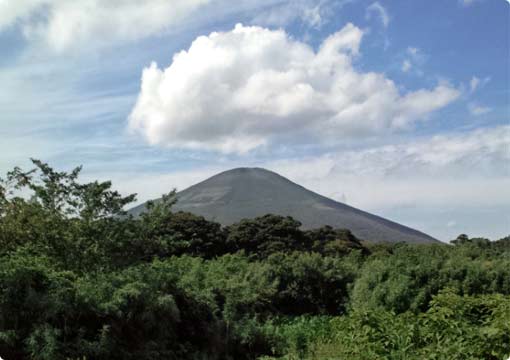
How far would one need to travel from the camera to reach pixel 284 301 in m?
15.8

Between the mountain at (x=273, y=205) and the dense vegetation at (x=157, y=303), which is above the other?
the mountain at (x=273, y=205)

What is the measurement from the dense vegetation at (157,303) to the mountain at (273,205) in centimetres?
3300

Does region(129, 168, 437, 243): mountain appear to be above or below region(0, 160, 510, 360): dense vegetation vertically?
above

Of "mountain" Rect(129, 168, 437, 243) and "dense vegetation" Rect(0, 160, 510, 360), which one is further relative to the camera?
"mountain" Rect(129, 168, 437, 243)

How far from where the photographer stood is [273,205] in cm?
5044

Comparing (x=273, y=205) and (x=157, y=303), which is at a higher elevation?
(x=273, y=205)

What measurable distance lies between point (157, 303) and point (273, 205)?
42437 mm

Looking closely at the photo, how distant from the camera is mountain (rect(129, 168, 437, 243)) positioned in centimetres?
4856

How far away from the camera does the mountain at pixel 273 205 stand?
4856 centimetres

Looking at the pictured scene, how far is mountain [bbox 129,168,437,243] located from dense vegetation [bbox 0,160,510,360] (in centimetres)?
3300

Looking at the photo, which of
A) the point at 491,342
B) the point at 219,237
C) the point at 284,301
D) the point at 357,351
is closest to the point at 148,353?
the point at 357,351

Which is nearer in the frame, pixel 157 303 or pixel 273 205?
pixel 157 303

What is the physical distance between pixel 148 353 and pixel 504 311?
424 cm

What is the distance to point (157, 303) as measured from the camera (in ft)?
26.6
